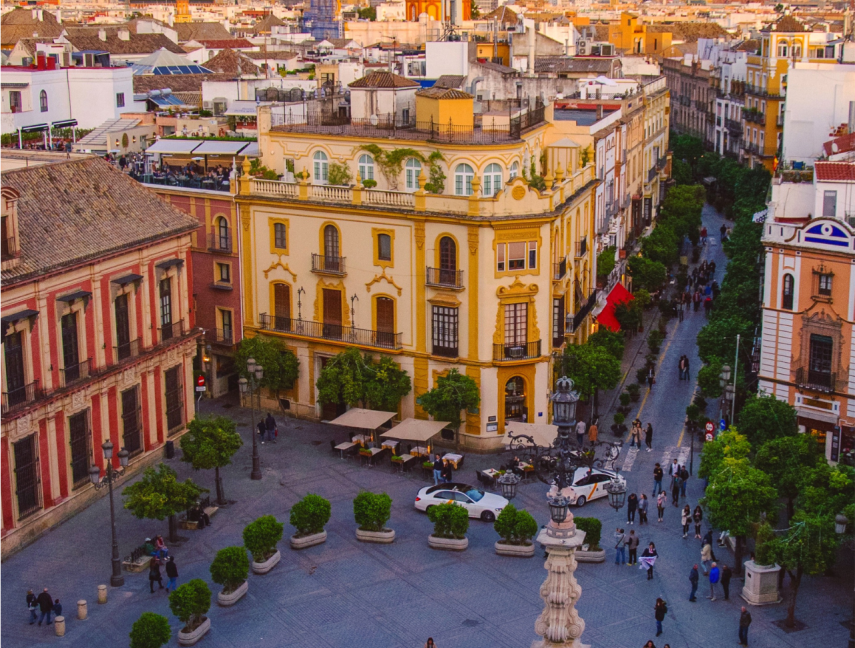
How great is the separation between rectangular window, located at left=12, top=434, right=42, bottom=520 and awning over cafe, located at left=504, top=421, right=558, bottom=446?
17979 mm

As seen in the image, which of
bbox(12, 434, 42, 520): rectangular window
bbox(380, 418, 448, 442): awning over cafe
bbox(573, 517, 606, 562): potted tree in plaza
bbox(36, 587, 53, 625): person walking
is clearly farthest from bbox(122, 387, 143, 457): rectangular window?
bbox(573, 517, 606, 562): potted tree in plaza

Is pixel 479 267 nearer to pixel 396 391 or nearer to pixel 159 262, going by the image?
pixel 396 391

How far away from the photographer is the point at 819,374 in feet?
151

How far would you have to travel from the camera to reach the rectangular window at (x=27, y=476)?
4047 cm

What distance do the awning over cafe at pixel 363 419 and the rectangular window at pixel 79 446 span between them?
32.7ft

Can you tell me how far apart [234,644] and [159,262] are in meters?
18.2

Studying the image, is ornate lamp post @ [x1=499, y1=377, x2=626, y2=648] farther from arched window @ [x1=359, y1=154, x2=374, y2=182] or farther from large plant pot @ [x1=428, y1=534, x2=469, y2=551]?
arched window @ [x1=359, y1=154, x2=374, y2=182]

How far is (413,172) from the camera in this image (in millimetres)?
52469

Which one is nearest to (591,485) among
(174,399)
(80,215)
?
(174,399)

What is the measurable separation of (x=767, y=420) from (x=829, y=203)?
925cm

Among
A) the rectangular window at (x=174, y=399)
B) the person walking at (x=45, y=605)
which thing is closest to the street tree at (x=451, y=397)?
the rectangular window at (x=174, y=399)

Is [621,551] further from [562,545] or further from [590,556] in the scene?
[562,545]

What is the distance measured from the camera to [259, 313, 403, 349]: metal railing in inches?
2044

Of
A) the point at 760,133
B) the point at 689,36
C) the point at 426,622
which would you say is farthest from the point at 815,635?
the point at 689,36
